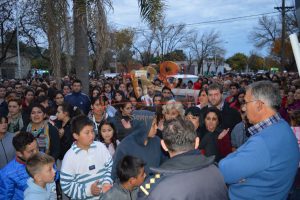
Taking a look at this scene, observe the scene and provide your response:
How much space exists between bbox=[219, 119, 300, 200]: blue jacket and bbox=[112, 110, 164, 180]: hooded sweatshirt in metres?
1.30

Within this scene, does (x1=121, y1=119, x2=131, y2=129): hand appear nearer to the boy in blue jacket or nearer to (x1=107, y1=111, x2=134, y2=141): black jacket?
(x1=107, y1=111, x2=134, y2=141): black jacket

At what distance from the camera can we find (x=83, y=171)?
3775mm

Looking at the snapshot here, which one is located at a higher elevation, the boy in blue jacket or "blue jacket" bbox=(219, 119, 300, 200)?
"blue jacket" bbox=(219, 119, 300, 200)

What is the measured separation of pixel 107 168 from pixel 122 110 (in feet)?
8.01

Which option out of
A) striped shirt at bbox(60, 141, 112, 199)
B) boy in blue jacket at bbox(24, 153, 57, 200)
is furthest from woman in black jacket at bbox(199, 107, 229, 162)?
boy in blue jacket at bbox(24, 153, 57, 200)

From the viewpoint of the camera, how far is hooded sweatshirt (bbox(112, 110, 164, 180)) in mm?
3707

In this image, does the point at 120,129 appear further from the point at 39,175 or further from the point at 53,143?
the point at 39,175

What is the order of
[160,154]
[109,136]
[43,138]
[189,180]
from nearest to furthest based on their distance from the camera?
[189,180] < [160,154] < [109,136] < [43,138]

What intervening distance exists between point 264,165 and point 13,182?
2.69 meters

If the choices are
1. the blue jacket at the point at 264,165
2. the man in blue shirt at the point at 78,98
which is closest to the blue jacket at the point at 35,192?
the blue jacket at the point at 264,165

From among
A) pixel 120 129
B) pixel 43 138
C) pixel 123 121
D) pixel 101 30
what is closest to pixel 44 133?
pixel 43 138

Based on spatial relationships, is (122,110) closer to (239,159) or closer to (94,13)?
(94,13)

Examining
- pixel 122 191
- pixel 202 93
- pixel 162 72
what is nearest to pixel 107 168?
pixel 122 191

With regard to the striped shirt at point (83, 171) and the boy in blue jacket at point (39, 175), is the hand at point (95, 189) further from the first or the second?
the boy in blue jacket at point (39, 175)
